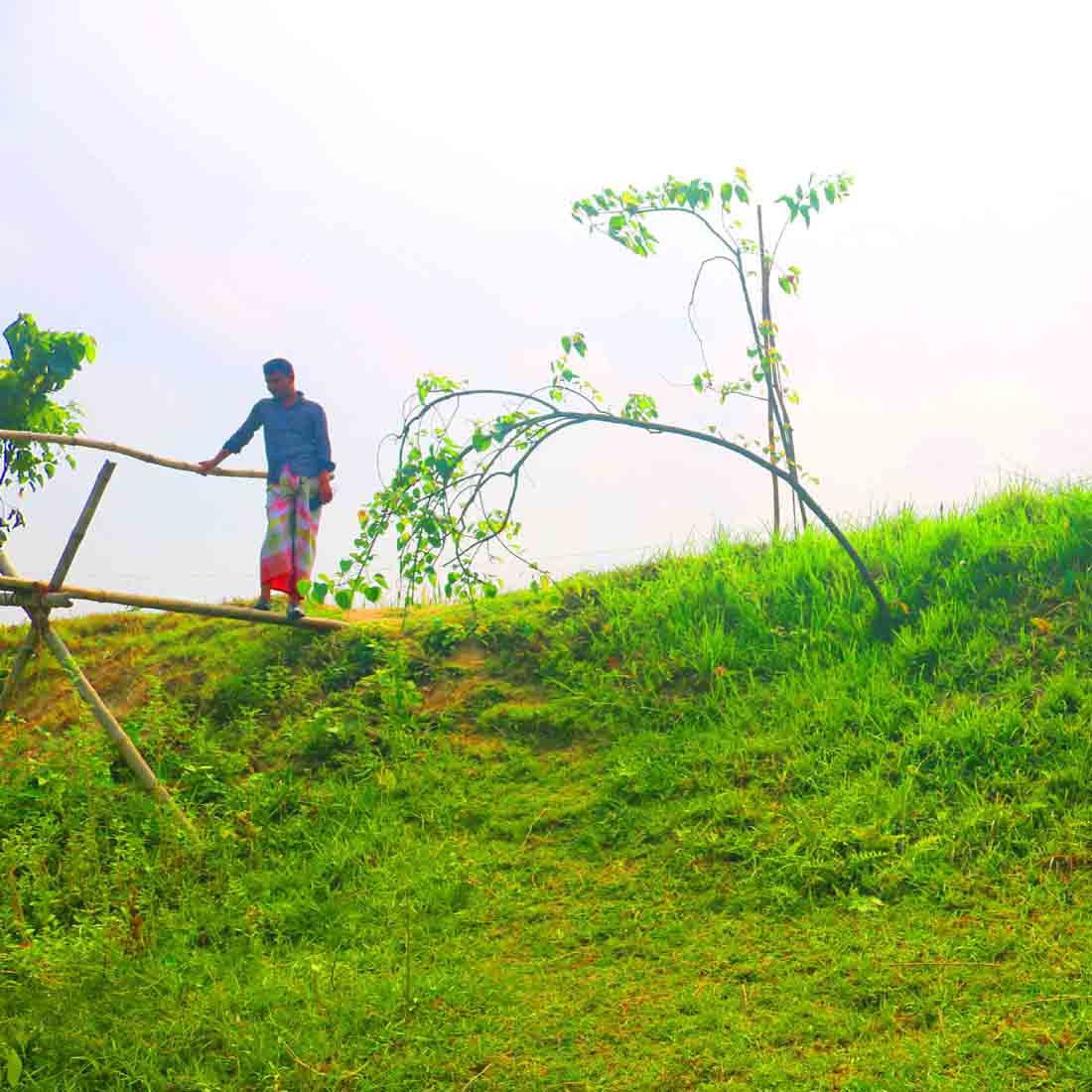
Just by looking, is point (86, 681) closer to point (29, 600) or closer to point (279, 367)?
point (29, 600)

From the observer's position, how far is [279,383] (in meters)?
9.46

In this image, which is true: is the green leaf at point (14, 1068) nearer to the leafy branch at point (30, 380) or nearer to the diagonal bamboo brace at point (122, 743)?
the diagonal bamboo brace at point (122, 743)

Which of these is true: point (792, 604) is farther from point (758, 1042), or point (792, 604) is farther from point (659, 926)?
point (758, 1042)

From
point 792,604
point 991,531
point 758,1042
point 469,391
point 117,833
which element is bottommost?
point 758,1042

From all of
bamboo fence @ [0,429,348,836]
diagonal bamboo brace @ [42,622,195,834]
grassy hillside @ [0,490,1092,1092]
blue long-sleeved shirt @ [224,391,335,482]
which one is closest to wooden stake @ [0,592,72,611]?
bamboo fence @ [0,429,348,836]

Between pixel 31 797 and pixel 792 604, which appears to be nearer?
pixel 31 797

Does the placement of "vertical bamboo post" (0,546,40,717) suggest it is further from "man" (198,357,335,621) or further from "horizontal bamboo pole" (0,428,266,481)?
"man" (198,357,335,621)

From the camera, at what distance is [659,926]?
6000mm

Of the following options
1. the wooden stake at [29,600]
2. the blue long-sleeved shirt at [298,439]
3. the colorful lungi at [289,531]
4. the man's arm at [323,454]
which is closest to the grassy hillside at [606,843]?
the colorful lungi at [289,531]

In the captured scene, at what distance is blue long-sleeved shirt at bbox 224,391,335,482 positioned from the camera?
367 inches

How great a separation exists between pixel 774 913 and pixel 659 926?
0.59 metres

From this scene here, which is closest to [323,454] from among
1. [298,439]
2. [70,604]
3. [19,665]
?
[298,439]

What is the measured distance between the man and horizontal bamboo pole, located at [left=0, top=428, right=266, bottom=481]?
0.13 meters

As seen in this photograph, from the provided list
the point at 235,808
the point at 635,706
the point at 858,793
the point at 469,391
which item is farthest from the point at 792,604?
the point at 235,808
